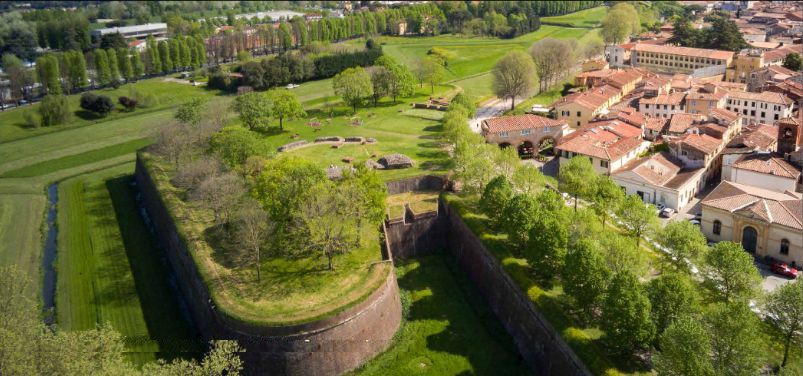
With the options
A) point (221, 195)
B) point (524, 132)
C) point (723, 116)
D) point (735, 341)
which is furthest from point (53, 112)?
point (735, 341)

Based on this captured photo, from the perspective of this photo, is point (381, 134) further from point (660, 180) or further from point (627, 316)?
point (627, 316)

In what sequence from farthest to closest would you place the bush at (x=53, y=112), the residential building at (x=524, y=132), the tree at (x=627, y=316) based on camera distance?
the bush at (x=53, y=112) → the residential building at (x=524, y=132) → the tree at (x=627, y=316)

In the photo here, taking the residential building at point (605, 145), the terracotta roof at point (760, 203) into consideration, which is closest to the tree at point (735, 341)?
the terracotta roof at point (760, 203)

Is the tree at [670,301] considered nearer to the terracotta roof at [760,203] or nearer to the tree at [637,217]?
the tree at [637,217]

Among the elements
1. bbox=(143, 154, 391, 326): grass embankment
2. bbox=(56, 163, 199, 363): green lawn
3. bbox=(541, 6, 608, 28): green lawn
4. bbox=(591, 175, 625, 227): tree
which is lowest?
bbox=(56, 163, 199, 363): green lawn

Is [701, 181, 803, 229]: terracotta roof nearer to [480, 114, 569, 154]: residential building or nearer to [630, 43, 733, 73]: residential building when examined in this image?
[480, 114, 569, 154]: residential building

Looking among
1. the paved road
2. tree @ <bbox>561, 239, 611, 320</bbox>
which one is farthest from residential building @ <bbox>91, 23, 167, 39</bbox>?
tree @ <bbox>561, 239, 611, 320</bbox>
